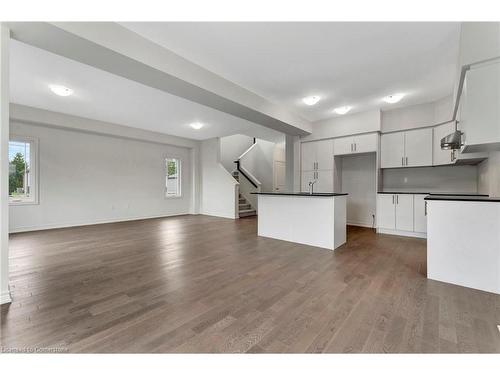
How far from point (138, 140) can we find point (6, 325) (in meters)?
6.36

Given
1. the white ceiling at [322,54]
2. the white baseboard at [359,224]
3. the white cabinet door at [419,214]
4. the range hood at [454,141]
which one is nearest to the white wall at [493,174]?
the range hood at [454,141]

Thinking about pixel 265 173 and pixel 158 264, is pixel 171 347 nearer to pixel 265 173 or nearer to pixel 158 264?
pixel 158 264

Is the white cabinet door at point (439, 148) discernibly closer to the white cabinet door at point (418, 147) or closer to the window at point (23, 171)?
the white cabinet door at point (418, 147)

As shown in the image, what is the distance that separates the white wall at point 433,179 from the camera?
15.2 feet

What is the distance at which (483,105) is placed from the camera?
2.19m

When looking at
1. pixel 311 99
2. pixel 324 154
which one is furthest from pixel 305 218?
pixel 324 154

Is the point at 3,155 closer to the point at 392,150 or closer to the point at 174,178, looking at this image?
the point at 392,150

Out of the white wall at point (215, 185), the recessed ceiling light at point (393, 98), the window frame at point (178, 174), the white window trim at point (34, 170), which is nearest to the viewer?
the recessed ceiling light at point (393, 98)

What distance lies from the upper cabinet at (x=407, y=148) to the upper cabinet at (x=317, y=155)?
3.81 feet

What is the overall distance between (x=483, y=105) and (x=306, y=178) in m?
4.11

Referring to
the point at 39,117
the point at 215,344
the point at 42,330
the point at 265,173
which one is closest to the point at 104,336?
the point at 42,330

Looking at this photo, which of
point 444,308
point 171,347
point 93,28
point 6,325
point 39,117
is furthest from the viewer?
point 39,117

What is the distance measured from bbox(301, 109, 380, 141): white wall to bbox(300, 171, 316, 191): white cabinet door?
3.02ft
